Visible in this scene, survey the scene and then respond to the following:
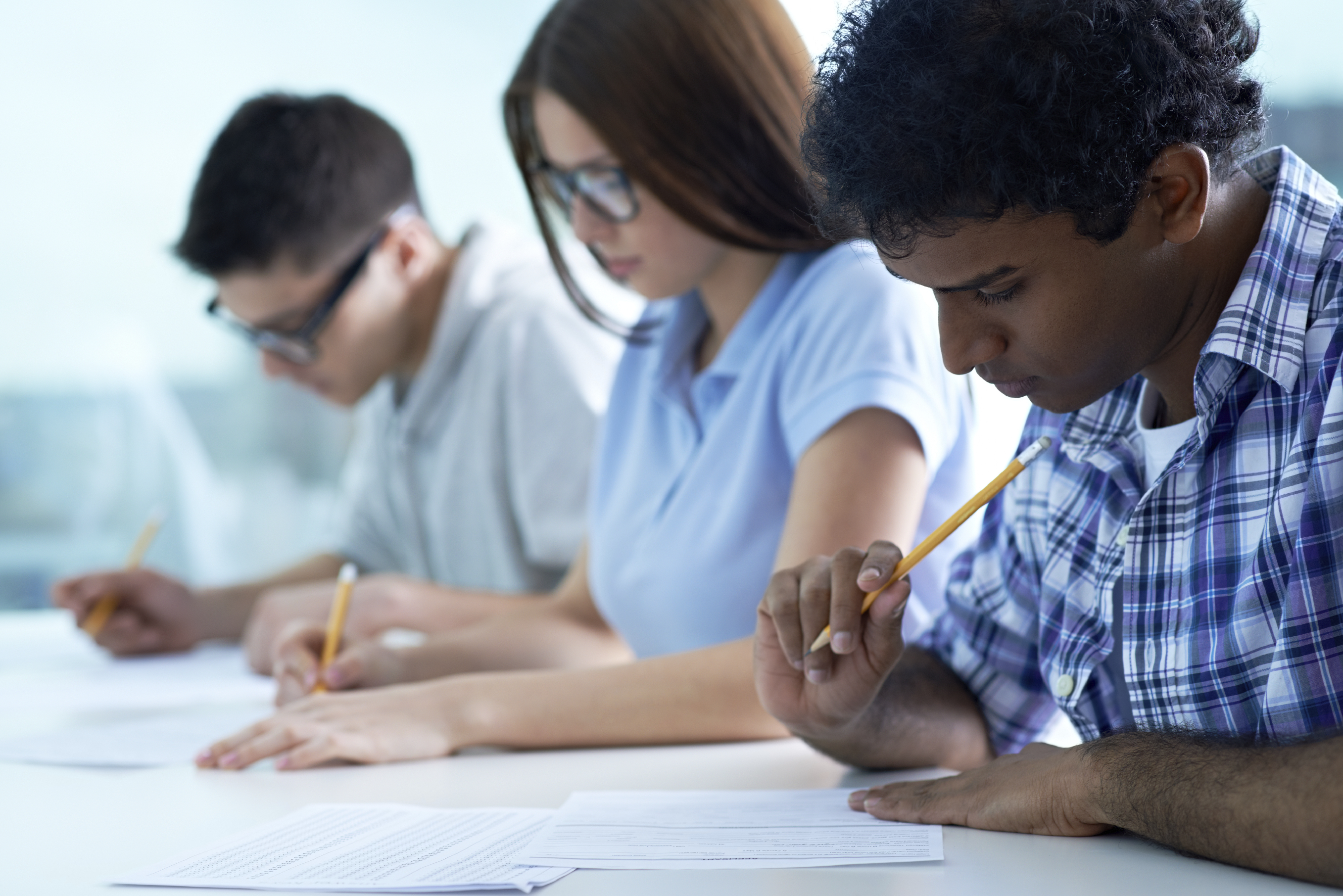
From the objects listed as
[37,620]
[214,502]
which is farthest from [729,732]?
[214,502]

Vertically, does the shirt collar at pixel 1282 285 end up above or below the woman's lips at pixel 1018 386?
above

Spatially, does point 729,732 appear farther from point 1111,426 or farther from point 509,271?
point 509,271

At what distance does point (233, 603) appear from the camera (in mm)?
2123

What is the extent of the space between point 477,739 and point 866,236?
0.63 meters

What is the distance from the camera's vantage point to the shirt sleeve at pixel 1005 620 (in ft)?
3.42

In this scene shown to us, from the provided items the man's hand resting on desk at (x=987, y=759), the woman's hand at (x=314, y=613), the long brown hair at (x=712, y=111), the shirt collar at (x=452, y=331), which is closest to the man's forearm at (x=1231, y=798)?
the man's hand resting on desk at (x=987, y=759)

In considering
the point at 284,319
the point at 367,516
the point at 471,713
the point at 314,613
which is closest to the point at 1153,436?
the point at 471,713

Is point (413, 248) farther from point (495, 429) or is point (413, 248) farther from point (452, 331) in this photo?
point (495, 429)

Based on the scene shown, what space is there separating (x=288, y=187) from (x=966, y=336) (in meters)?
1.43

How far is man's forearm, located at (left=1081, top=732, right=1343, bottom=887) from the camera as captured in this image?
2.03 feet

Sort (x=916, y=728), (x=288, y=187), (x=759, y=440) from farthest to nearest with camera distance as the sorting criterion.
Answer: (x=288, y=187) → (x=759, y=440) → (x=916, y=728)

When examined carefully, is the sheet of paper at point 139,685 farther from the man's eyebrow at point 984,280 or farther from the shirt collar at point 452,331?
the man's eyebrow at point 984,280

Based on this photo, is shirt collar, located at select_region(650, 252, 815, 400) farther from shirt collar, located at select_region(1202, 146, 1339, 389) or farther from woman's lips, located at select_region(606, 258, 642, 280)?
shirt collar, located at select_region(1202, 146, 1339, 389)

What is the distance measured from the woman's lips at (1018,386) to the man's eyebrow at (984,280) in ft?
0.26
